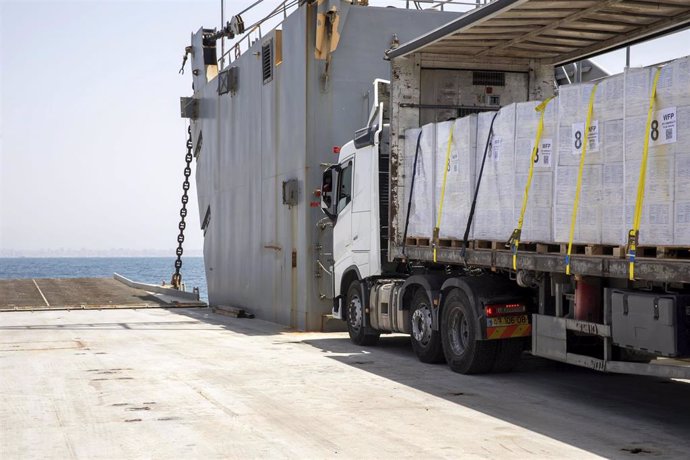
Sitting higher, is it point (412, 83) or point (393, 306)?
point (412, 83)

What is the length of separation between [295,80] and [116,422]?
11.5 m

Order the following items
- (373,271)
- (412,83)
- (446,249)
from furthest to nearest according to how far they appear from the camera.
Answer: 1. (373,271)
2. (412,83)
3. (446,249)

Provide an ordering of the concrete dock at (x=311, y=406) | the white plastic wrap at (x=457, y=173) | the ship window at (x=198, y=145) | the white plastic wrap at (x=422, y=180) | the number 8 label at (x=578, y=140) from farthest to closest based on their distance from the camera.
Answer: the ship window at (x=198, y=145), the white plastic wrap at (x=422, y=180), the white plastic wrap at (x=457, y=173), the number 8 label at (x=578, y=140), the concrete dock at (x=311, y=406)

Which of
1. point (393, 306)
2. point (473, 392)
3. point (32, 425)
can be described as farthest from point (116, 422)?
point (393, 306)

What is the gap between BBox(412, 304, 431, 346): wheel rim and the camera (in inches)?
523

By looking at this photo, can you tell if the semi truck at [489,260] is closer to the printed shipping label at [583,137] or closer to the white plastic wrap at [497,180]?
the white plastic wrap at [497,180]

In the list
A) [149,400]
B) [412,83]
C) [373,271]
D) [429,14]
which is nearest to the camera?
[149,400]

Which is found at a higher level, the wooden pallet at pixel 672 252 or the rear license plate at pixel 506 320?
the wooden pallet at pixel 672 252

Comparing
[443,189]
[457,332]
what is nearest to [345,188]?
[443,189]

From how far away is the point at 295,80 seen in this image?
19.3 meters

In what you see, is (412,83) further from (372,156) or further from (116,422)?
(116,422)

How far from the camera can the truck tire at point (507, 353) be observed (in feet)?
39.3

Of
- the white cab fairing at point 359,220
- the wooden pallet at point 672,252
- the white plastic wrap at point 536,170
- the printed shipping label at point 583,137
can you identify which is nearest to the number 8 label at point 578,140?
the printed shipping label at point 583,137

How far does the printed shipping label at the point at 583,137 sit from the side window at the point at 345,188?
22.3 feet
